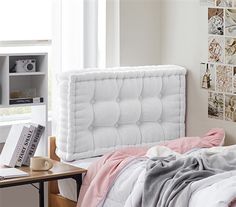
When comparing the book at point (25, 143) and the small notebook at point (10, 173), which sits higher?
the book at point (25, 143)

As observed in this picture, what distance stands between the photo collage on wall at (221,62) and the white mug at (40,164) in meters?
1.19

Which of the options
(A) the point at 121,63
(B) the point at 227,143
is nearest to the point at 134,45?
(A) the point at 121,63

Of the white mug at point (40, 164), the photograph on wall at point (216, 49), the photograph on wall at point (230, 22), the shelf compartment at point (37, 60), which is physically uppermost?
the photograph on wall at point (230, 22)

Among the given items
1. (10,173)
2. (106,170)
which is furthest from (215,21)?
(10,173)

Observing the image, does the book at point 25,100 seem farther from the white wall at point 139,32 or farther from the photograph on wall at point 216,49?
the photograph on wall at point 216,49

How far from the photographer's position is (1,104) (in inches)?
152

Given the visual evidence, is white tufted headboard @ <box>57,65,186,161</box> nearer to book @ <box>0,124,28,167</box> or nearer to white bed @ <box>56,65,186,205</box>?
white bed @ <box>56,65,186,205</box>

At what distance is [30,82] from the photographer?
13.4ft

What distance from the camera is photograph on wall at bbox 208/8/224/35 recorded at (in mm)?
4086

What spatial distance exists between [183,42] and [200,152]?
1.16 metres

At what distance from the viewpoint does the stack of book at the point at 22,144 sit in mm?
3625

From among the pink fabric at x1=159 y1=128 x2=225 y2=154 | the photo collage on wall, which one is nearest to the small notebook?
the pink fabric at x1=159 y1=128 x2=225 y2=154

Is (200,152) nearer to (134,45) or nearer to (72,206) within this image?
(72,206)

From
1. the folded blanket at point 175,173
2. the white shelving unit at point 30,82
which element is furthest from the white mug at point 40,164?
the folded blanket at point 175,173
